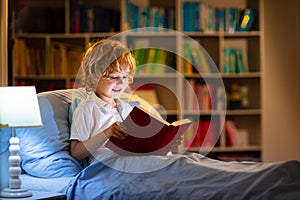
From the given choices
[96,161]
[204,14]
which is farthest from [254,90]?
[96,161]

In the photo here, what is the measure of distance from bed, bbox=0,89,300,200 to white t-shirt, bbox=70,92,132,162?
0.27ft

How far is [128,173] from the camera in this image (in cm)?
249

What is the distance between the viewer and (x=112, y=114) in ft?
9.37

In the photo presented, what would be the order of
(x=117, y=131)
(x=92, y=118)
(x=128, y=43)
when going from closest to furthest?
(x=117, y=131) < (x=92, y=118) < (x=128, y=43)

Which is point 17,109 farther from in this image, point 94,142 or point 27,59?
point 27,59

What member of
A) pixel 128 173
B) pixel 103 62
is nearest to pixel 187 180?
pixel 128 173

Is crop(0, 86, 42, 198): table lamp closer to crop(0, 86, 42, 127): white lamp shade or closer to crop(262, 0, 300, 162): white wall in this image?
crop(0, 86, 42, 127): white lamp shade

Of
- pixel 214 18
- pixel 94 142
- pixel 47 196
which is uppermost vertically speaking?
pixel 214 18

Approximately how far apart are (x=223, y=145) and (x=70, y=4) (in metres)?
1.53

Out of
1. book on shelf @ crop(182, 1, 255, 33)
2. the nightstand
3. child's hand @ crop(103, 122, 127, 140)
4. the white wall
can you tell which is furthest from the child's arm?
the white wall

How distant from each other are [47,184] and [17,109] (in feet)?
1.19

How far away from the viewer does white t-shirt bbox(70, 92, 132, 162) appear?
2754 millimetres

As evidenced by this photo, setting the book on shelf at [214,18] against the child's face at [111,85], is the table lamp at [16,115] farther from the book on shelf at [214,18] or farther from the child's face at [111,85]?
the book on shelf at [214,18]

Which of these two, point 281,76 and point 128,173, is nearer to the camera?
point 128,173
